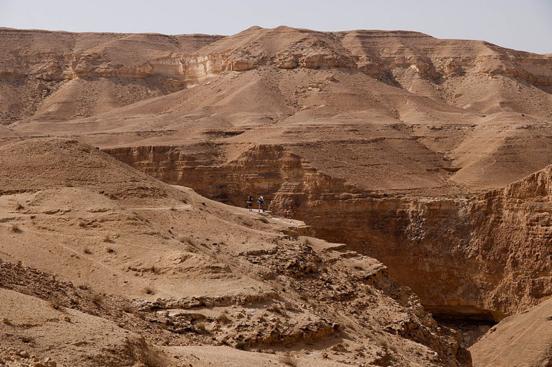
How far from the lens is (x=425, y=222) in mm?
40469

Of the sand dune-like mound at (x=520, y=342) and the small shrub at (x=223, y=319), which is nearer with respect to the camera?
the small shrub at (x=223, y=319)

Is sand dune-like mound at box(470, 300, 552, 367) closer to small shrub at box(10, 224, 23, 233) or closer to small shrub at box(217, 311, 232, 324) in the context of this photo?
small shrub at box(217, 311, 232, 324)

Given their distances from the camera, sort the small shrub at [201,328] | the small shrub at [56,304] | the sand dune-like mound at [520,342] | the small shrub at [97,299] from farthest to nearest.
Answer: the sand dune-like mound at [520,342] → the small shrub at [201,328] → the small shrub at [97,299] → the small shrub at [56,304]

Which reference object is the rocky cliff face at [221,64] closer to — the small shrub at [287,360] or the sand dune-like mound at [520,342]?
the sand dune-like mound at [520,342]

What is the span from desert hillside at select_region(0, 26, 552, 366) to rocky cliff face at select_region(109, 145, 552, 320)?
9 cm

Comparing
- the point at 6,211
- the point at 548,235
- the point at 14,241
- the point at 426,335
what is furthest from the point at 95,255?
the point at 548,235

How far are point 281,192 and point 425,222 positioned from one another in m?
7.03

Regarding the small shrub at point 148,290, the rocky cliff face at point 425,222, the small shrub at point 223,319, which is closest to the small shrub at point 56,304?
the small shrub at point 148,290

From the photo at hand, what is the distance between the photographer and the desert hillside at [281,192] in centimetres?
1809

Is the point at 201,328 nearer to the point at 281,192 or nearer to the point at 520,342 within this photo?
the point at 520,342

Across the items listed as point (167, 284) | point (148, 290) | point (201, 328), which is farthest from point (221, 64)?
point (201, 328)

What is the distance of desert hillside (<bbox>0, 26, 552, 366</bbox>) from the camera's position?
1809cm

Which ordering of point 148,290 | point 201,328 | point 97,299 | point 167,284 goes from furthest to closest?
point 167,284 < point 148,290 < point 201,328 < point 97,299

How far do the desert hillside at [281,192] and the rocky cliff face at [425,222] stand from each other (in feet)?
0.28
